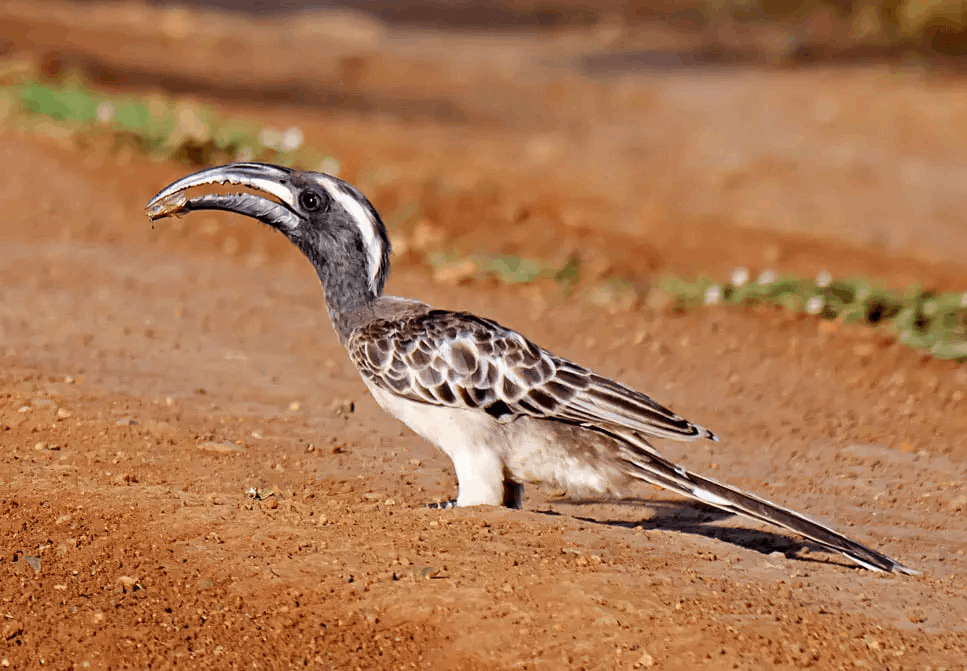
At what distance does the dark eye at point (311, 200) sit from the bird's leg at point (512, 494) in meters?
1.61

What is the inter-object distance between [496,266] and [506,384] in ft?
19.0

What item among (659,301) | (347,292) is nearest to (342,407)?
(347,292)

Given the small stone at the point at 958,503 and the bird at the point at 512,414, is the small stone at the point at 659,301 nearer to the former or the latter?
the small stone at the point at 958,503

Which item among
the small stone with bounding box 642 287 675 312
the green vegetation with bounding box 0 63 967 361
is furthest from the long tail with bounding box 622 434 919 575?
the small stone with bounding box 642 287 675 312

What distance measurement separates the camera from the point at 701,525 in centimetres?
765

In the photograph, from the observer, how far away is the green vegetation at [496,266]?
11.3 meters

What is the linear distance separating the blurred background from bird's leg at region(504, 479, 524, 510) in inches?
244

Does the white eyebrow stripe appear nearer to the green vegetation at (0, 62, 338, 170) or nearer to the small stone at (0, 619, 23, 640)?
the small stone at (0, 619, 23, 640)

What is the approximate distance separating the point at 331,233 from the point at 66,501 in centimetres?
178

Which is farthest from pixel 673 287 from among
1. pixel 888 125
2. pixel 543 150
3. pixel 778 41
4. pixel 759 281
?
pixel 778 41

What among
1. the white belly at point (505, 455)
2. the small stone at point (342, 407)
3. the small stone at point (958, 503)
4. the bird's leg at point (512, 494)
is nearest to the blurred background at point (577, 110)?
the small stone at point (342, 407)

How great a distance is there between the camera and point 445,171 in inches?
677

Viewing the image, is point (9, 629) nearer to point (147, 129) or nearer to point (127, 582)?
point (127, 582)

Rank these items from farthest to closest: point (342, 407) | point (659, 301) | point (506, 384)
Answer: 1. point (659, 301)
2. point (342, 407)
3. point (506, 384)
